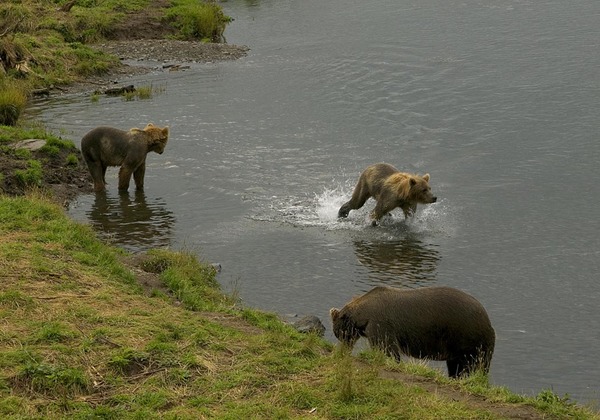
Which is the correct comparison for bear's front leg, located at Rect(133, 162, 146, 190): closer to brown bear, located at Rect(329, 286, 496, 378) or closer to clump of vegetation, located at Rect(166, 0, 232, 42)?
brown bear, located at Rect(329, 286, 496, 378)

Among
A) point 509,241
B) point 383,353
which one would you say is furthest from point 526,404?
point 509,241

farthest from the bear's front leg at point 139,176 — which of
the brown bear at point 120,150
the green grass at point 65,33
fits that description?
the green grass at point 65,33

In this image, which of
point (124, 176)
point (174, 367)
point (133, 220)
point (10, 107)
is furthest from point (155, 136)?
point (174, 367)

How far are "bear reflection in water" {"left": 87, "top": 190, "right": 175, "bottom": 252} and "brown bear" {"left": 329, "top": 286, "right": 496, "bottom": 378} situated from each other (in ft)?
23.5

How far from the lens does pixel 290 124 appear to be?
27.3 meters

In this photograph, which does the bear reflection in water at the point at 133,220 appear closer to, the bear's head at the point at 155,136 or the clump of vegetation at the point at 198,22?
the bear's head at the point at 155,136

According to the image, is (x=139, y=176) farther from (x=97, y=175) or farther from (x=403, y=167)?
(x=403, y=167)

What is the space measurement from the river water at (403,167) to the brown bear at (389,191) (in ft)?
1.36

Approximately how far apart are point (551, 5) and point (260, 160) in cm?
2190

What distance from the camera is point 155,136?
20891 mm

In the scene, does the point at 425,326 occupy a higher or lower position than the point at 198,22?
lower

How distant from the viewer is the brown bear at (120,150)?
20.4 metres

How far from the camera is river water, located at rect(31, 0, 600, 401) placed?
15.9 metres

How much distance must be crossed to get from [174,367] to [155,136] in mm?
12069
